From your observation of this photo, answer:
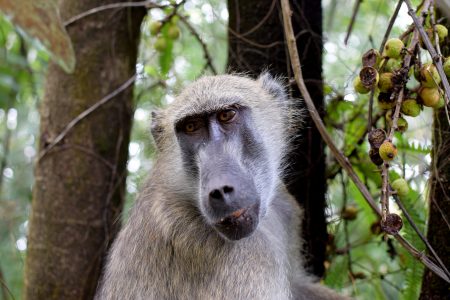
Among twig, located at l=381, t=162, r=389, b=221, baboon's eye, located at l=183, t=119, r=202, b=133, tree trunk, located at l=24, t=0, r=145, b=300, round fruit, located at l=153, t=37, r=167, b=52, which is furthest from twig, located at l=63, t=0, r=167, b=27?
twig, located at l=381, t=162, r=389, b=221

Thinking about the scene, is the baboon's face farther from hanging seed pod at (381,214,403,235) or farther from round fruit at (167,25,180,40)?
round fruit at (167,25,180,40)

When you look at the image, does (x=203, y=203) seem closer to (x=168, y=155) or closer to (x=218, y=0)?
(x=168, y=155)

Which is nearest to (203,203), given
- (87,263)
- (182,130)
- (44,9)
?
(182,130)

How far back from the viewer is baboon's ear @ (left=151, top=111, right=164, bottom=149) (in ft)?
12.7

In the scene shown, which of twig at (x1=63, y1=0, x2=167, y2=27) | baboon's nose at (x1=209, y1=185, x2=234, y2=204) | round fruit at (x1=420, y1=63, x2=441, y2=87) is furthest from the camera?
twig at (x1=63, y1=0, x2=167, y2=27)

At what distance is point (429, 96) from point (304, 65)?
186 cm

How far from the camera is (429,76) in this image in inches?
102

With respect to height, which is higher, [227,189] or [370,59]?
[370,59]

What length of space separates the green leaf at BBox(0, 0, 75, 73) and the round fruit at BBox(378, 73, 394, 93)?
1376mm

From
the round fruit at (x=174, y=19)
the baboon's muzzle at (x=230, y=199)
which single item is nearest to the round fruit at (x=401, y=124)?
the baboon's muzzle at (x=230, y=199)

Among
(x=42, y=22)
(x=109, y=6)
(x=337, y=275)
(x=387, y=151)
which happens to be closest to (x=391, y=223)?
(x=387, y=151)

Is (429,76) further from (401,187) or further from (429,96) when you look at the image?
(401,187)

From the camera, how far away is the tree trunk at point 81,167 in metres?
4.42

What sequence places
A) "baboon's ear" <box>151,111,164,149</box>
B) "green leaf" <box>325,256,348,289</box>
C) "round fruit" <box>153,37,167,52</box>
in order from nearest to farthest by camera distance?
"baboon's ear" <box>151,111,164,149</box> → "green leaf" <box>325,256,348,289</box> → "round fruit" <box>153,37,167,52</box>
